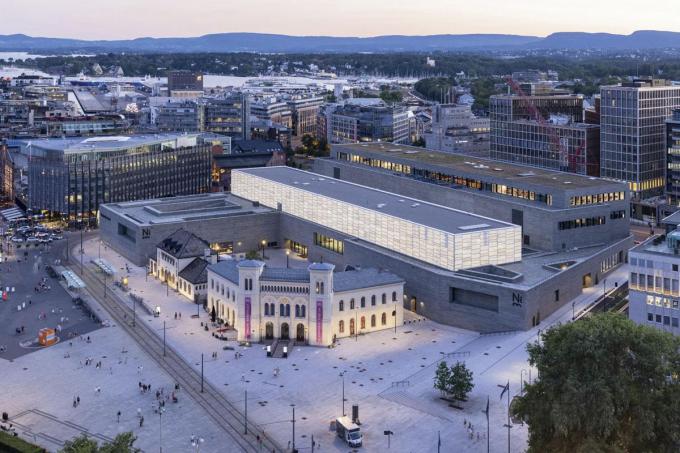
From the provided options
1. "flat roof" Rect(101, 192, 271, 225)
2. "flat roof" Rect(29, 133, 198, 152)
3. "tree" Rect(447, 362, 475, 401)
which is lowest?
"tree" Rect(447, 362, 475, 401)

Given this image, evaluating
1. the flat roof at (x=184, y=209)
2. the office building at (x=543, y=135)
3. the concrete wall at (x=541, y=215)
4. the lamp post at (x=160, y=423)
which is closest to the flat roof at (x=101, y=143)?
the flat roof at (x=184, y=209)

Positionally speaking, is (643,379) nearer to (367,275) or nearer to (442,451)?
(442,451)

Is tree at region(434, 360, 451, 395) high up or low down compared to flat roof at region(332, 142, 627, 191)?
down

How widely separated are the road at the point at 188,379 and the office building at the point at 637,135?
86577 mm

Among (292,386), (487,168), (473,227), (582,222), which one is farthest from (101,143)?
(292,386)

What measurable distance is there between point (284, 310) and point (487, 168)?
56515 millimetres

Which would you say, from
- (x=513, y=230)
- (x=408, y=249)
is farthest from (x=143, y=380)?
(x=513, y=230)

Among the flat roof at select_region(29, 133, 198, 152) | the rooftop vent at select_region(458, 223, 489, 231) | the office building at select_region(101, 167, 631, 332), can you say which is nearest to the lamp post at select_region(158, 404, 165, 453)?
the office building at select_region(101, 167, 631, 332)

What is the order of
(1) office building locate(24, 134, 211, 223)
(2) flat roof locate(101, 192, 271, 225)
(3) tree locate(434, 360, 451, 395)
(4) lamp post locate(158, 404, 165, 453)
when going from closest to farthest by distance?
1. (4) lamp post locate(158, 404, 165, 453)
2. (3) tree locate(434, 360, 451, 395)
3. (2) flat roof locate(101, 192, 271, 225)
4. (1) office building locate(24, 134, 211, 223)

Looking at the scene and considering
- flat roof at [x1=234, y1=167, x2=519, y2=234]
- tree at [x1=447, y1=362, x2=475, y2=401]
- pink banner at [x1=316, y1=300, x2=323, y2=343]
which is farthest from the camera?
flat roof at [x1=234, y1=167, x2=519, y2=234]

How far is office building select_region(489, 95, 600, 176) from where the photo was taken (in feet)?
539

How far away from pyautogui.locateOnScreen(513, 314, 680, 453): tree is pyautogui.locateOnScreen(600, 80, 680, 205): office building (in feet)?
313

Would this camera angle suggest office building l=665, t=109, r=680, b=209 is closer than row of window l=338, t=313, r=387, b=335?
No

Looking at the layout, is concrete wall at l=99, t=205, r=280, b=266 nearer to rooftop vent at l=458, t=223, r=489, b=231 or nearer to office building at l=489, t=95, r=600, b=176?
rooftop vent at l=458, t=223, r=489, b=231
